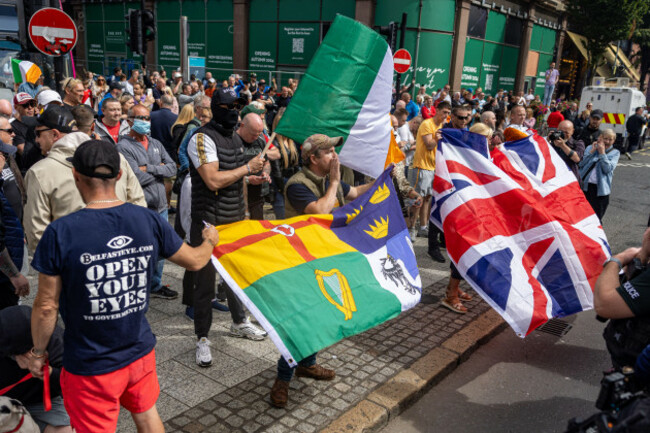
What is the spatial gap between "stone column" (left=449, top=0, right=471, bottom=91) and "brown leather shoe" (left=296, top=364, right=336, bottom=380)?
23504 millimetres

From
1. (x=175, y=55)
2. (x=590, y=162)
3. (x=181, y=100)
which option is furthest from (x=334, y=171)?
(x=175, y=55)

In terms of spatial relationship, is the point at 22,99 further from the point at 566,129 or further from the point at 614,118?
the point at 614,118

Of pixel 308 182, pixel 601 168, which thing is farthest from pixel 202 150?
pixel 601 168

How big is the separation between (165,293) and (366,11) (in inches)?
827

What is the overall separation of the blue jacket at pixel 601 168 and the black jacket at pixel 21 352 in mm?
7890

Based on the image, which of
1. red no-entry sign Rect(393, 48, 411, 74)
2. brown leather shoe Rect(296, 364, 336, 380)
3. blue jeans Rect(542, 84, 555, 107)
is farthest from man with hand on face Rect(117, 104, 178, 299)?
blue jeans Rect(542, 84, 555, 107)

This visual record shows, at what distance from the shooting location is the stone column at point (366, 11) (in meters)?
24.1

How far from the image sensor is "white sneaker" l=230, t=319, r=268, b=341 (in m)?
5.12

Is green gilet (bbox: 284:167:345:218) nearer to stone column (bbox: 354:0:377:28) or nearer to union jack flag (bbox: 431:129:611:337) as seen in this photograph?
union jack flag (bbox: 431:129:611:337)

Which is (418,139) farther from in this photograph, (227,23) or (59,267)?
(227,23)

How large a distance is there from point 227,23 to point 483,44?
42.3 ft

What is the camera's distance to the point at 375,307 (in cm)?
407

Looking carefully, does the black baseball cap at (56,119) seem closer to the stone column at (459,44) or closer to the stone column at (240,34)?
the stone column at (459,44)

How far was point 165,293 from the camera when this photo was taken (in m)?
5.97
